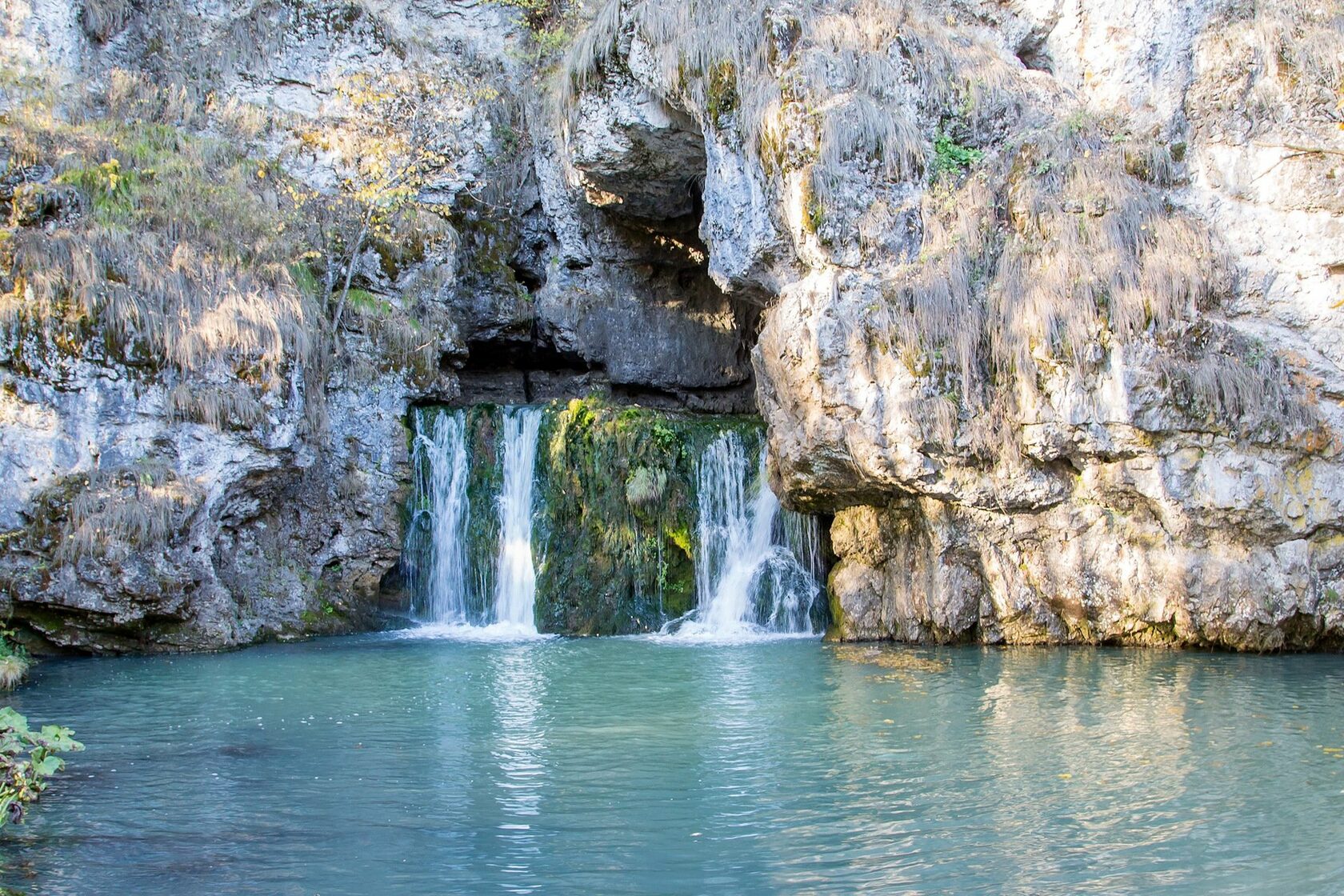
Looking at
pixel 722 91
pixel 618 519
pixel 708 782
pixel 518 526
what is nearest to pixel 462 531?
pixel 518 526

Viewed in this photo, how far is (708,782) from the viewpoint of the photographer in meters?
6.47

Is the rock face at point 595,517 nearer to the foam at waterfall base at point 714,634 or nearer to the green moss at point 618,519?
the green moss at point 618,519

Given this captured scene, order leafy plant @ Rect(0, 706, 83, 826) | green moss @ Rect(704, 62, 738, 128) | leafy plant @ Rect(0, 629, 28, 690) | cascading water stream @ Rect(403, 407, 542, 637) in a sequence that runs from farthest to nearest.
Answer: cascading water stream @ Rect(403, 407, 542, 637)
green moss @ Rect(704, 62, 738, 128)
leafy plant @ Rect(0, 629, 28, 690)
leafy plant @ Rect(0, 706, 83, 826)

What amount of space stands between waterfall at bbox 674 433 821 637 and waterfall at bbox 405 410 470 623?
3.18m

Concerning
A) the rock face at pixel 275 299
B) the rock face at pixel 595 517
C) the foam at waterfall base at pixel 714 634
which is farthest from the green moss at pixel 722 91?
the foam at waterfall base at pixel 714 634

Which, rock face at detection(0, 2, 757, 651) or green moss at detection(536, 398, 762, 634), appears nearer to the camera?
rock face at detection(0, 2, 757, 651)

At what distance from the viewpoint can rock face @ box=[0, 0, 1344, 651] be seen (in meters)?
10.8

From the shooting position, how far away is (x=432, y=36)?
18938 millimetres

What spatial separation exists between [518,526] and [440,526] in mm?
1063

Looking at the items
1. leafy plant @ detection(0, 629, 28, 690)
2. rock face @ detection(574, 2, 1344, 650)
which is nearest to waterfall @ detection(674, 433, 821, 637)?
rock face @ detection(574, 2, 1344, 650)

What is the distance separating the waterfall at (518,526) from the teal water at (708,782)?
3.96m

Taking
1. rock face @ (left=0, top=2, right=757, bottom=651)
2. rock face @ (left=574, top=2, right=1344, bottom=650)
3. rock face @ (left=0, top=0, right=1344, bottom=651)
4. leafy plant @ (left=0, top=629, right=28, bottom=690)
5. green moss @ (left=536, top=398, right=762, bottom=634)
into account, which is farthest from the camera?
green moss @ (left=536, top=398, right=762, bottom=634)

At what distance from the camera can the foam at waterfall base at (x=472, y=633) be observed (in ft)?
43.4

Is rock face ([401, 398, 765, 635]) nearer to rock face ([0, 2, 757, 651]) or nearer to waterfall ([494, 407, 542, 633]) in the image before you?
waterfall ([494, 407, 542, 633])
